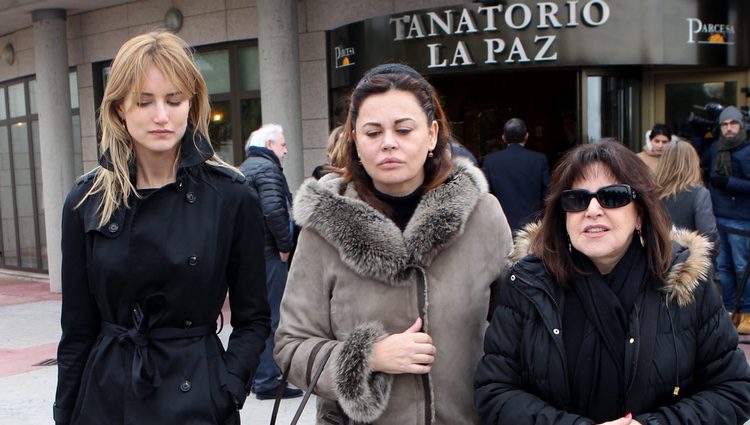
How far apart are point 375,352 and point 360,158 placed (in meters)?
0.60

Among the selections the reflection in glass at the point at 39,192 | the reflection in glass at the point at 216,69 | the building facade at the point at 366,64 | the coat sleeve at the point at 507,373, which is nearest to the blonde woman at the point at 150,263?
the coat sleeve at the point at 507,373

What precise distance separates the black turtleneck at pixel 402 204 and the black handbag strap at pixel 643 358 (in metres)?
0.75

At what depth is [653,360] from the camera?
2074mm

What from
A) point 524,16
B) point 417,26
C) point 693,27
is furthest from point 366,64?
point 693,27

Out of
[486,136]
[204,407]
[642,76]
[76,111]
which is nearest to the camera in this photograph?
[204,407]

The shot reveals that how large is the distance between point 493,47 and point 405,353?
6290 millimetres

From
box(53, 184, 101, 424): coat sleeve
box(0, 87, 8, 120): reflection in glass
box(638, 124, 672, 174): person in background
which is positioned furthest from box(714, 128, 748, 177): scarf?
box(0, 87, 8, 120): reflection in glass

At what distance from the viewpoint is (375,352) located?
218 centimetres

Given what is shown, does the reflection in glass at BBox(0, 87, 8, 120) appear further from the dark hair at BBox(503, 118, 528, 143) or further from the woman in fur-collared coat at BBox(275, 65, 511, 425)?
the woman in fur-collared coat at BBox(275, 65, 511, 425)

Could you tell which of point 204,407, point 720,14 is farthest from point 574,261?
point 720,14

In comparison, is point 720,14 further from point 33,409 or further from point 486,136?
point 33,409

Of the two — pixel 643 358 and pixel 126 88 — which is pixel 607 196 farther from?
pixel 126 88

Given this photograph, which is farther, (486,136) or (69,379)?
(486,136)

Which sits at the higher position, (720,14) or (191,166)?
(720,14)
